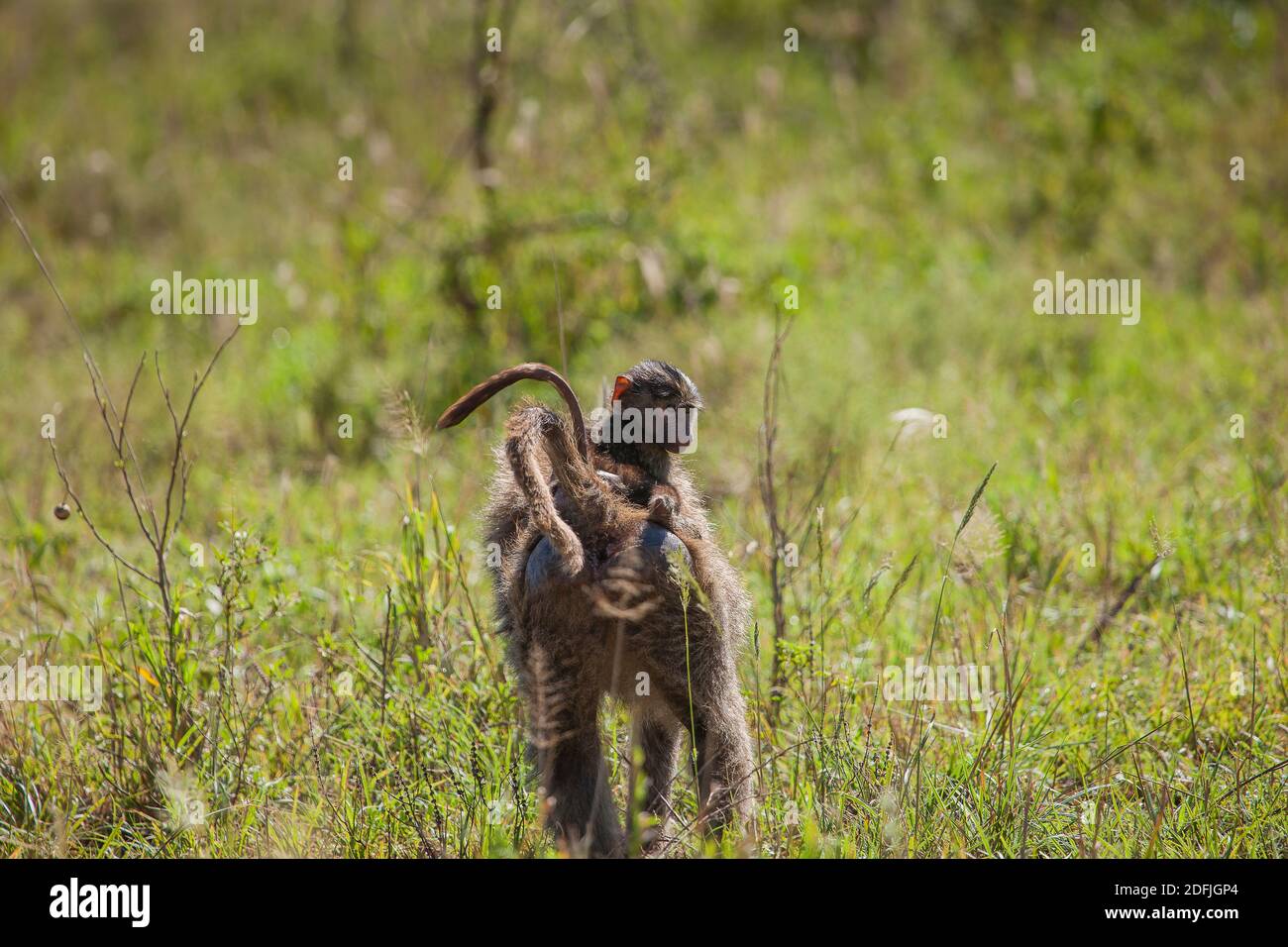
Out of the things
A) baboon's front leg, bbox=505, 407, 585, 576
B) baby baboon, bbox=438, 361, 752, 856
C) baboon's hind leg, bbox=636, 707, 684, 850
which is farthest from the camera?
baboon's hind leg, bbox=636, 707, 684, 850

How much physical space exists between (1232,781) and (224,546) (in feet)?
11.0

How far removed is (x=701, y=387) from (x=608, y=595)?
3724 mm

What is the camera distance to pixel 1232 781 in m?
3.43

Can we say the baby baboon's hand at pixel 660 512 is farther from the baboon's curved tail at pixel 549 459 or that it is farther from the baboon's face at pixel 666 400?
the baboon's face at pixel 666 400

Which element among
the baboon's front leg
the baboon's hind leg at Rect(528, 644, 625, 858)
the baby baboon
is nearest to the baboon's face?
the baby baboon

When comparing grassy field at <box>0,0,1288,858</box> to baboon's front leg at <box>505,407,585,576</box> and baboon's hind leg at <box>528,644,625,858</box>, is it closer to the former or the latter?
baboon's hind leg at <box>528,644,625,858</box>

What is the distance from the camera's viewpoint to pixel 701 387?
644 centimetres

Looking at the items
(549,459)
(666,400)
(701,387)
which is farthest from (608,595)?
(701,387)

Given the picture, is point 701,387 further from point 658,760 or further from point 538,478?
point 538,478

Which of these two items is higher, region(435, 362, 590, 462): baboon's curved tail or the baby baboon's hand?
region(435, 362, 590, 462): baboon's curved tail

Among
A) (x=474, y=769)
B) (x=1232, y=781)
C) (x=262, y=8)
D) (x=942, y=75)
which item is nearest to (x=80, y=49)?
(x=262, y=8)

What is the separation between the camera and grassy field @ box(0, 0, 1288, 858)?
3404 millimetres

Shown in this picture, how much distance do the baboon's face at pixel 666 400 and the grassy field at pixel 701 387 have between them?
0.34 m
